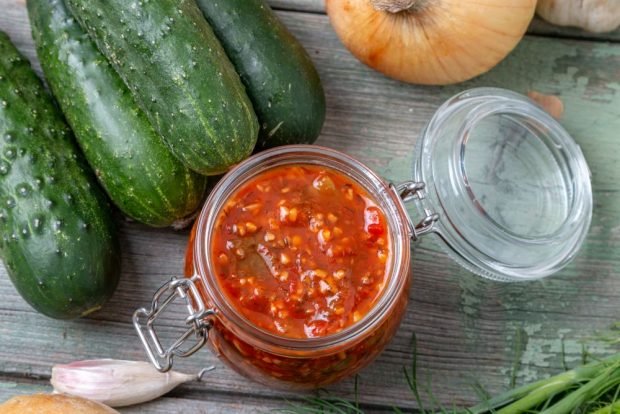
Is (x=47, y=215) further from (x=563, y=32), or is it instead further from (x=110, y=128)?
(x=563, y=32)

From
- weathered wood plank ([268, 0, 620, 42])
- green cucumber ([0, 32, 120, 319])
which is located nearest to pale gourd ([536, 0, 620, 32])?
weathered wood plank ([268, 0, 620, 42])

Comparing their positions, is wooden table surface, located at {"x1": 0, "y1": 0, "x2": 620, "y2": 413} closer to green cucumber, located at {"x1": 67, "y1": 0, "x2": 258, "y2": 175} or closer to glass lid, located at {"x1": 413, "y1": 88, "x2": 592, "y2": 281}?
glass lid, located at {"x1": 413, "y1": 88, "x2": 592, "y2": 281}

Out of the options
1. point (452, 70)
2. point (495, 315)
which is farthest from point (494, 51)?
point (495, 315)

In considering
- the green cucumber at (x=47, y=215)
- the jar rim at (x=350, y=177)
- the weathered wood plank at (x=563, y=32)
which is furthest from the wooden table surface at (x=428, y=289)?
the jar rim at (x=350, y=177)

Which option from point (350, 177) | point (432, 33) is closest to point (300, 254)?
point (350, 177)

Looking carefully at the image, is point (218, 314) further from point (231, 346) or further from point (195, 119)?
point (195, 119)
